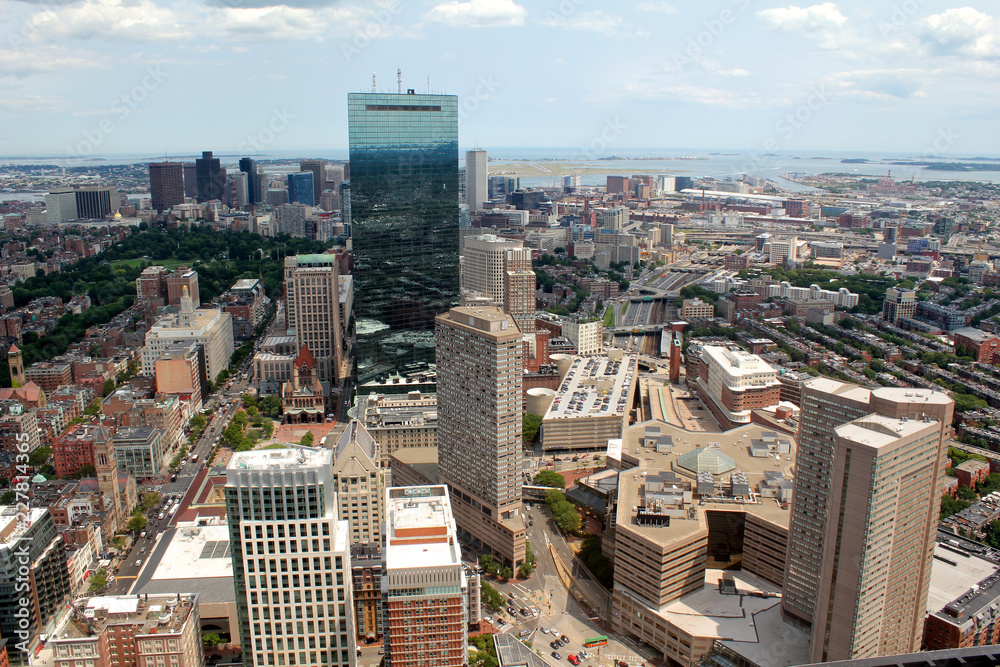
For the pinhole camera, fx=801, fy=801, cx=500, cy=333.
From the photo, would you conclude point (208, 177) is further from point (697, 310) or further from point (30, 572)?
point (30, 572)

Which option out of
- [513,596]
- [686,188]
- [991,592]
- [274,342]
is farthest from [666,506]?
[686,188]

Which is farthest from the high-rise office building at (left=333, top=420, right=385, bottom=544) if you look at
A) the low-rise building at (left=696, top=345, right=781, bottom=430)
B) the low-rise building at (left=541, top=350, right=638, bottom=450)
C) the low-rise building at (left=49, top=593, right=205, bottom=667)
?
the low-rise building at (left=696, top=345, right=781, bottom=430)

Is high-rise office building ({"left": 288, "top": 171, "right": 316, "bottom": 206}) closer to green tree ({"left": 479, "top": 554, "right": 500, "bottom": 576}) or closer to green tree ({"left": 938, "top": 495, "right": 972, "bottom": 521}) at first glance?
green tree ({"left": 479, "top": 554, "right": 500, "bottom": 576})

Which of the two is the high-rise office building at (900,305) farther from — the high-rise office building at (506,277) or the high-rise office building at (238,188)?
the high-rise office building at (238,188)

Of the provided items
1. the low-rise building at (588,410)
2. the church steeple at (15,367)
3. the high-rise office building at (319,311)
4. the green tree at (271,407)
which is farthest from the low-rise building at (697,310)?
the church steeple at (15,367)

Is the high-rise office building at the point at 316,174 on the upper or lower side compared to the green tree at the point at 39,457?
upper

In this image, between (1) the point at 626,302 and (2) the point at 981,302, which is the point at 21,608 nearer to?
(1) the point at 626,302
